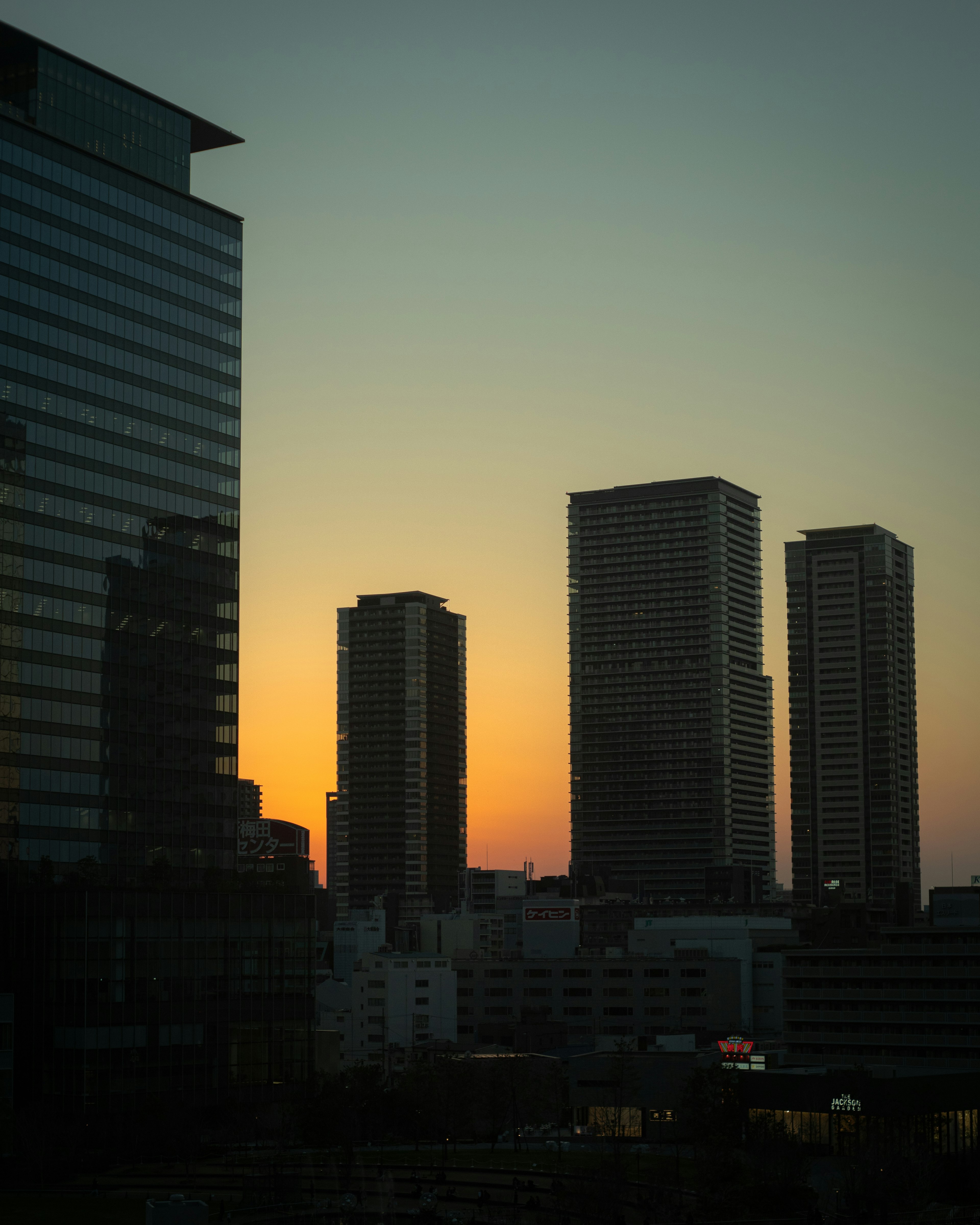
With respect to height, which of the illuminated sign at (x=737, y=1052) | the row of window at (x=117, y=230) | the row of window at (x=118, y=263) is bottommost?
the illuminated sign at (x=737, y=1052)

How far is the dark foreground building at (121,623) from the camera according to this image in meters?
148

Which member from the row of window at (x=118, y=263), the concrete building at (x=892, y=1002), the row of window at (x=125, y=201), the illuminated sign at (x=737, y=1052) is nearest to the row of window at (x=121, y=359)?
the row of window at (x=118, y=263)

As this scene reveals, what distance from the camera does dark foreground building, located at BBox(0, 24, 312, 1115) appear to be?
148 metres

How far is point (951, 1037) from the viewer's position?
167250 mm

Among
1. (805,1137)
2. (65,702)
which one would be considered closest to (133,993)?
(65,702)

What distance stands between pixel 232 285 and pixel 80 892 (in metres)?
80.0

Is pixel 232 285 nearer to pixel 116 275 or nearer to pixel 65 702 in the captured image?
pixel 116 275

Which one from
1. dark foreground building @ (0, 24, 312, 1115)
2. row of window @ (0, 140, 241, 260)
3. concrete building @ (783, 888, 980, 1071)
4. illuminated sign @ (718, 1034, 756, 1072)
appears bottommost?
illuminated sign @ (718, 1034, 756, 1072)

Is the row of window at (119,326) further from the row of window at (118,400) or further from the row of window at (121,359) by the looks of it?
the row of window at (118,400)

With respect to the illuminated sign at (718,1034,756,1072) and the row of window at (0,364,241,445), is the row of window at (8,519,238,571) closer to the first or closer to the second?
the row of window at (0,364,241,445)

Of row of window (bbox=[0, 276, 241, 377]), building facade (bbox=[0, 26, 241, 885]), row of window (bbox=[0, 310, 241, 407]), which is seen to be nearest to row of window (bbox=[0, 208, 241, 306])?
building facade (bbox=[0, 26, 241, 885])

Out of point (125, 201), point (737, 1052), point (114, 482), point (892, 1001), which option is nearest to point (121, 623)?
point (114, 482)

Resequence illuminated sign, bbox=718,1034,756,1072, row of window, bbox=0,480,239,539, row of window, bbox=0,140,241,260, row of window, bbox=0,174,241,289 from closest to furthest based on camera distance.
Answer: row of window, bbox=0,480,239,539 < row of window, bbox=0,174,241,289 < row of window, bbox=0,140,241,260 < illuminated sign, bbox=718,1034,756,1072

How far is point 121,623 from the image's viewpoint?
176500 mm
